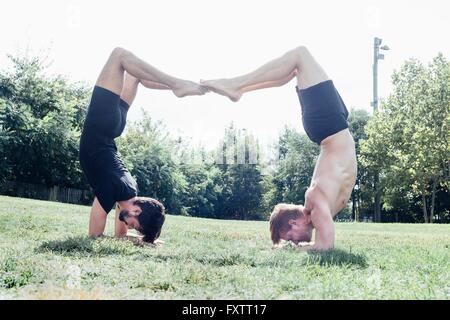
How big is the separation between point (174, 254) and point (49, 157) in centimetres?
2162

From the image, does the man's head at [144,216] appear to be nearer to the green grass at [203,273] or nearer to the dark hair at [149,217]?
the dark hair at [149,217]

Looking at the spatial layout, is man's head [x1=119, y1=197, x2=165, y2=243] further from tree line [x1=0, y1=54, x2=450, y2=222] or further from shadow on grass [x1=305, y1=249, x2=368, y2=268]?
tree line [x1=0, y1=54, x2=450, y2=222]

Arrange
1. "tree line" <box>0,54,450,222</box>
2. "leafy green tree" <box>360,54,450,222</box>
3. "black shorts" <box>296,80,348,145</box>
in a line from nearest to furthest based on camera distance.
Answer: "black shorts" <box>296,80,348,145</box>, "tree line" <box>0,54,450,222</box>, "leafy green tree" <box>360,54,450,222</box>

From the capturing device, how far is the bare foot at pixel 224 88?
5977mm

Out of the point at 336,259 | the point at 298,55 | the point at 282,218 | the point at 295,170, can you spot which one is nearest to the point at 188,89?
the point at 298,55

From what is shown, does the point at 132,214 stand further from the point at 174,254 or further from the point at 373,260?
the point at 373,260

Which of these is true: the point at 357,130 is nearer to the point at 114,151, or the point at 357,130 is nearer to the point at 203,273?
the point at 114,151

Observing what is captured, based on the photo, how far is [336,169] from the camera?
5.63 m

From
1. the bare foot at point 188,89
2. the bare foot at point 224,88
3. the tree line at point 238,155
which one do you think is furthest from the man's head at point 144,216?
the tree line at point 238,155

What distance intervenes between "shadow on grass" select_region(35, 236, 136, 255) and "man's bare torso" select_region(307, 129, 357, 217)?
7.53 ft

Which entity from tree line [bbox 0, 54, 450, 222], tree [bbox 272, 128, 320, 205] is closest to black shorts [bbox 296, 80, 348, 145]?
tree line [bbox 0, 54, 450, 222]

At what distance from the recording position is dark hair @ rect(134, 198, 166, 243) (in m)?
5.89

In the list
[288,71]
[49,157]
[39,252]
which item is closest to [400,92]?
[49,157]

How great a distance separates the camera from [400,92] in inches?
1358
